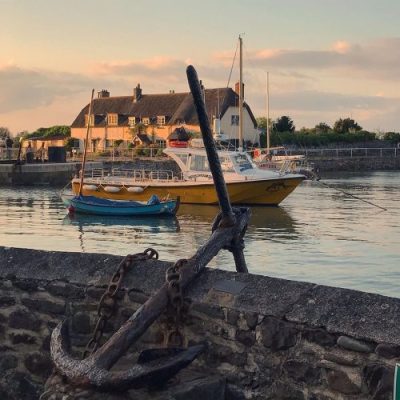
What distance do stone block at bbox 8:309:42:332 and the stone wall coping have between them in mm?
252

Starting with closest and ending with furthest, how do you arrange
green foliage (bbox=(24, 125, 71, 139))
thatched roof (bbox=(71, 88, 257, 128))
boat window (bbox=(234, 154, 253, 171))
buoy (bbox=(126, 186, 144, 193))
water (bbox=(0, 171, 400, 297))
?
water (bbox=(0, 171, 400, 297)) < buoy (bbox=(126, 186, 144, 193)) < boat window (bbox=(234, 154, 253, 171)) < thatched roof (bbox=(71, 88, 257, 128)) < green foliage (bbox=(24, 125, 71, 139))

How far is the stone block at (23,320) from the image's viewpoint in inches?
194

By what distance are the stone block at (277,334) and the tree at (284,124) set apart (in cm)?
8881

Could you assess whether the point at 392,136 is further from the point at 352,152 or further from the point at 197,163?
the point at 197,163

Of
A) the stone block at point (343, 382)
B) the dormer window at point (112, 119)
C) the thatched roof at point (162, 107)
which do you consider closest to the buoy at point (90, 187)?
the stone block at point (343, 382)

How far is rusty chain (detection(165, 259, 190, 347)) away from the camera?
4.30m

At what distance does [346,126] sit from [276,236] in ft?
265

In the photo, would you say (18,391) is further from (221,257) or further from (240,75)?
(240,75)

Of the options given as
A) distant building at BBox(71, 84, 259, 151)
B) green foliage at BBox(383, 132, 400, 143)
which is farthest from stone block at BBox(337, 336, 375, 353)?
green foliage at BBox(383, 132, 400, 143)

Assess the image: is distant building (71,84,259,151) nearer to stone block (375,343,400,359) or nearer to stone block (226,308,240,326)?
stone block (226,308,240,326)

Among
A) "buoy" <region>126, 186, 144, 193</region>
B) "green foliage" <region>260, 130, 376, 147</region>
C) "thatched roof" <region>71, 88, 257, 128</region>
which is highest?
"thatched roof" <region>71, 88, 257, 128</region>

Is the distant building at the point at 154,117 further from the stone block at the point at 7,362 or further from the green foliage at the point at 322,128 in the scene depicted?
the stone block at the point at 7,362

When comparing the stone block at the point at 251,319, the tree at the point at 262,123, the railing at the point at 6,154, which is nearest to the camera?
the stone block at the point at 251,319

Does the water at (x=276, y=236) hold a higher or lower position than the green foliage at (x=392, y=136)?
lower
